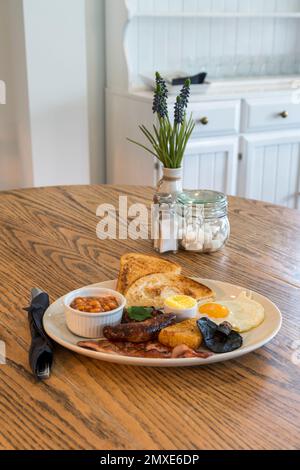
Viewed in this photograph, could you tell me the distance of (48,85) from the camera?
9.89 ft

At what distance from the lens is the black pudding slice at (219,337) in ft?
3.48

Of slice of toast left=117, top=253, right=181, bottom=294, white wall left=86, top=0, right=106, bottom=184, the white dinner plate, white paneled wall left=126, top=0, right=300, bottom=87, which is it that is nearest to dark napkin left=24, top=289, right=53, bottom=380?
the white dinner plate

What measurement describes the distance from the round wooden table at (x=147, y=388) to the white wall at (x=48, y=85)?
5.43 ft

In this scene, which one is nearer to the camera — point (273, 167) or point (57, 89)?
point (57, 89)

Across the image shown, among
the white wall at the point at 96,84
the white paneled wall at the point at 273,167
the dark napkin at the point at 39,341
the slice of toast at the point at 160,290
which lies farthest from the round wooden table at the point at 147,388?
the white wall at the point at 96,84

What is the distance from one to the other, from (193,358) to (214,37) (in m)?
2.95

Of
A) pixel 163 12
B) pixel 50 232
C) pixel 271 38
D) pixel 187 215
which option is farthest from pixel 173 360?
pixel 271 38

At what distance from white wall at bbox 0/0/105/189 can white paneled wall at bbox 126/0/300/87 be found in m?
0.24

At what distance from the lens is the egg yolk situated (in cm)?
116

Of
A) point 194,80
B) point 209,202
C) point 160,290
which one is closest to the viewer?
point 160,290

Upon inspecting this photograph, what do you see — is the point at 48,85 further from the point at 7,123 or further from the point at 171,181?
the point at 171,181

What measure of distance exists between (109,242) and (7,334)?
526 millimetres

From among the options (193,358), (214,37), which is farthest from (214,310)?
(214,37)
